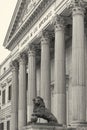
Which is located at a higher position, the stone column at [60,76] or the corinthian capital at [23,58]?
the corinthian capital at [23,58]

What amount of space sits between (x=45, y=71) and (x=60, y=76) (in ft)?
14.6

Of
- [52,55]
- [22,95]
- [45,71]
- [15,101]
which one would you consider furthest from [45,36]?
[15,101]

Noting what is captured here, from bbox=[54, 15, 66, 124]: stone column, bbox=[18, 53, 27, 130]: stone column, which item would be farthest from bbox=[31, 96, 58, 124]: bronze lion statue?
bbox=[18, 53, 27, 130]: stone column

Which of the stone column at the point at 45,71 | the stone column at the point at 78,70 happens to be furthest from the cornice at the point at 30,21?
the stone column at the point at 78,70

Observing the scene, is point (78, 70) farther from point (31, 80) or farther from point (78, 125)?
point (31, 80)

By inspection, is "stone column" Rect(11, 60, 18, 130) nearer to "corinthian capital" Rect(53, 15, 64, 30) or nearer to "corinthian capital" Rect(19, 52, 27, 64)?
"corinthian capital" Rect(19, 52, 27, 64)

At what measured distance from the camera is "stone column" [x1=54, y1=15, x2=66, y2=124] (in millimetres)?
38281

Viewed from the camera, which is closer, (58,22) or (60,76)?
(60,76)

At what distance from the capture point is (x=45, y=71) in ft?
141

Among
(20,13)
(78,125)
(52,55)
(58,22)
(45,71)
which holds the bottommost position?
(78,125)

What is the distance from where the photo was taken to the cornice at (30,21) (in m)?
43.9

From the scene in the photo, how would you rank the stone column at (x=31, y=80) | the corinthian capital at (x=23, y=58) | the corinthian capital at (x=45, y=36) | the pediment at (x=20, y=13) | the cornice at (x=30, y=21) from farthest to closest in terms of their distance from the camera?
the corinthian capital at (x=23, y=58) < the pediment at (x=20, y=13) < the stone column at (x=31, y=80) < the cornice at (x=30, y=21) < the corinthian capital at (x=45, y=36)

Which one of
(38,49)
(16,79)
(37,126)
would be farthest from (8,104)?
(37,126)

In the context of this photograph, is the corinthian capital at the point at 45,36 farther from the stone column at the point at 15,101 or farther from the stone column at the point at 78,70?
the stone column at the point at 15,101
